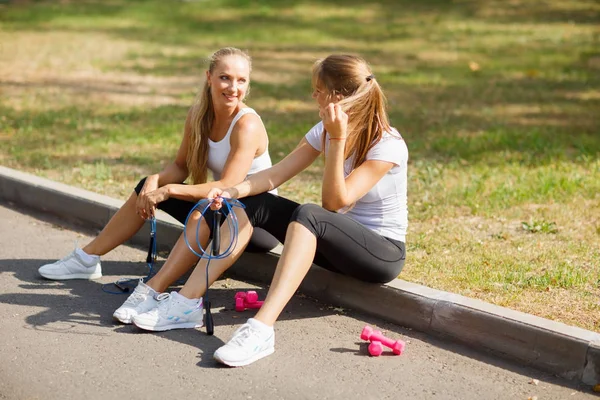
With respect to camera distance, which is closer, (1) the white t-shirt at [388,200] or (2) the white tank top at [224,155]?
(1) the white t-shirt at [388,200]

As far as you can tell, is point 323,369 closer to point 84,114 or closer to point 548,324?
point 548,324

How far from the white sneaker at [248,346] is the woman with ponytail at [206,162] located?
77cm

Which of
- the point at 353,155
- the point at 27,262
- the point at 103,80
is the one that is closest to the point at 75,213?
the point at 27,262

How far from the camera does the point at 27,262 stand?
233 inches

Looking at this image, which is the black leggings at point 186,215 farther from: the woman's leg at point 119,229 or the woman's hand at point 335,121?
the woman's hand at point 335,121

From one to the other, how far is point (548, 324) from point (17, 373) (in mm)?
2479

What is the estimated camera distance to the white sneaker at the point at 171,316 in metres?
4.72

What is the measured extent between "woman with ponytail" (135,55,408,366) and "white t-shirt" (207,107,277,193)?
1.45 ft

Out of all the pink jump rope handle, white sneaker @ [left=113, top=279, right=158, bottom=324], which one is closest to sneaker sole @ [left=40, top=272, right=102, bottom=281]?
white sneaker @ [left=113, top=279, right=158, bottom=324]

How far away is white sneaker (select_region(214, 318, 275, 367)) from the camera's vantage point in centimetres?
428

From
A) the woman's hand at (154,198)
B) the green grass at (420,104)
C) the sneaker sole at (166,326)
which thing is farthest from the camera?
the green grass at (420,104)

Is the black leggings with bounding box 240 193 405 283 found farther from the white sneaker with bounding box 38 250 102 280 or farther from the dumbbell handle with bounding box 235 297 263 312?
the white sneaker with bounding box 38 250 102 280

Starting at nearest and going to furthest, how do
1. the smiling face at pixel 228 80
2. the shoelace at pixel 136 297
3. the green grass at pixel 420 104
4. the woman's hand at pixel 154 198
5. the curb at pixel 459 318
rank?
the curb at pixel 459 318 → the shoelace at pixel 136 297 → the woman's hand at pixel 154 198 → the smiling face at pixel 228 80 → the green grass at pixel 420 104

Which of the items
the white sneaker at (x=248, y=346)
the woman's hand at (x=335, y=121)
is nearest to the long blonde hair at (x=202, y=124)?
the woman's hand at (x=335, y=121)
